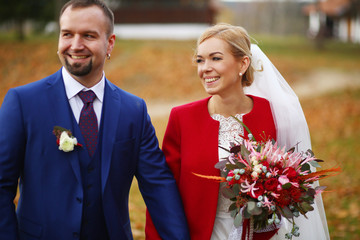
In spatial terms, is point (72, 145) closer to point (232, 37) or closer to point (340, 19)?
point (232, 37)

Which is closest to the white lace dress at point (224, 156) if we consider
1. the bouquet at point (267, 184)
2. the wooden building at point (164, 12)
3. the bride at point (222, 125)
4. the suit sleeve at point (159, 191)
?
the bride at point (222, 125)

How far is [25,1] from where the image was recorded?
2606 cm

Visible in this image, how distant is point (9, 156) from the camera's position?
8.84 feet

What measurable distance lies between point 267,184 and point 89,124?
1269 mm

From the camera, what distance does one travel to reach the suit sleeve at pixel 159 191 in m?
3.15

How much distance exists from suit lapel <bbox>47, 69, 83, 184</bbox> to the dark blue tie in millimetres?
61

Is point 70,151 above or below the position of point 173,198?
above

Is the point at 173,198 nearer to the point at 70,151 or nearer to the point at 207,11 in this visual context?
the point at 70,151

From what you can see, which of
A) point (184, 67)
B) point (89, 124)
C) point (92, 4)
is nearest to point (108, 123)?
point (89, 124)

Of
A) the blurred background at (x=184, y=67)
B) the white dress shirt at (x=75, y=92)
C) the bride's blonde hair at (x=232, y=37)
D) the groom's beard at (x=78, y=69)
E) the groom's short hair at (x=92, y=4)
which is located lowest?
the white dress shirt at (x=75, y=92)

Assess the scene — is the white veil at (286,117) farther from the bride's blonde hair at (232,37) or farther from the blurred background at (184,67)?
the blurred background at (184,67)

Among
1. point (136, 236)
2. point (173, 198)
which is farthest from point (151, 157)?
point (136, 236)

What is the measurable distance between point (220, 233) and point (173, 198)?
461mm

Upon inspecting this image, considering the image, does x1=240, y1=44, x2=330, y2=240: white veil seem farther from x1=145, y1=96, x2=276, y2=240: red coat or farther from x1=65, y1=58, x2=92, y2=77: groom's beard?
x1=65, y1=58, x2=92, y2=77: groom's beard
